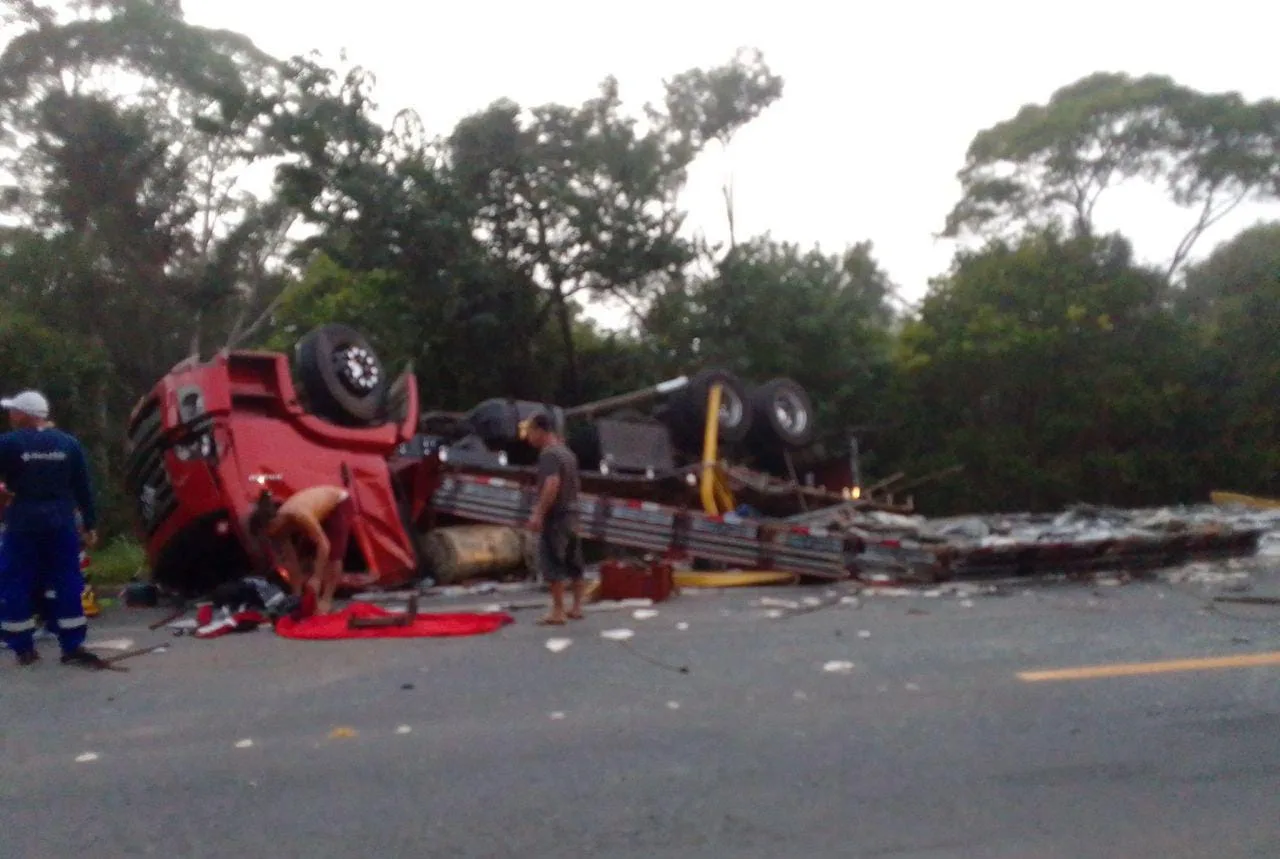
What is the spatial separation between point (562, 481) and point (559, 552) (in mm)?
478

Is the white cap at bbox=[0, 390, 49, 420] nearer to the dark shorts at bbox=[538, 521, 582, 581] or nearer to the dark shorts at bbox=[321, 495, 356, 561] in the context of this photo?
the dark shorts at bbox=[321, 495, 356, 561]

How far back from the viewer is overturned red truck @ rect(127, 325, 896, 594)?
1063 cm

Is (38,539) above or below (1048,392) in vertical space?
below

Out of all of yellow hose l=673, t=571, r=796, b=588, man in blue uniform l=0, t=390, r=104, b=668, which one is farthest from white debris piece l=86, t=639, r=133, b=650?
yellow hose l=673, t=571, r=796, b=588

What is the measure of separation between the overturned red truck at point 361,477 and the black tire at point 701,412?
1.22 m

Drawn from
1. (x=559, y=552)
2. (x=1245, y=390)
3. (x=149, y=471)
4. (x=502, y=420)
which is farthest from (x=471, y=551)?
(x=1245, y=390)

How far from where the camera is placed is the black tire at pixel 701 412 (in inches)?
620

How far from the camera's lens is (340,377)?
39.3 ft

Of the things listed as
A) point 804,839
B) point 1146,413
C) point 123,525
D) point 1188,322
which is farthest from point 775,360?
point 804,839

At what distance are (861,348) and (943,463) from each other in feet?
9.10

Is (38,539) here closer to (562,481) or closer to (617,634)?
(562,481)

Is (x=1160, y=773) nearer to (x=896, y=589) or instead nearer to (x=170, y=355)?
(x=896, y=589)

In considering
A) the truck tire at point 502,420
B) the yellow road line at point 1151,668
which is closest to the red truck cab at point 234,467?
the truck tire at point 502,420

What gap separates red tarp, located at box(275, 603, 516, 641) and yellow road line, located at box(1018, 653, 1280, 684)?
3.49m
